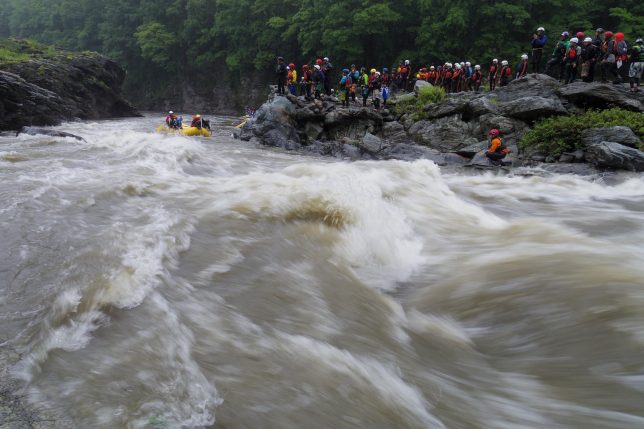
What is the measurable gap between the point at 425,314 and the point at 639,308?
161cm

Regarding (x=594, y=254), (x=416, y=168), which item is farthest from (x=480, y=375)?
(x=416, y=168)

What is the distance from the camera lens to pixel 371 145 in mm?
15438

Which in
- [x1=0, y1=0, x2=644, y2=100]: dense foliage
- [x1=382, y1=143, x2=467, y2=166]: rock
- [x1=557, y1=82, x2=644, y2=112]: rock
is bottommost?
[x1=382, y1=143, x2=467, y2=166]: rock

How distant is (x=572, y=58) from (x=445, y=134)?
17.8 feet

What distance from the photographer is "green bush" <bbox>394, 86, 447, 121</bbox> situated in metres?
17.2

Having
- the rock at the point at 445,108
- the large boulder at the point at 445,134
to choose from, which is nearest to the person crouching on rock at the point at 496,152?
the large boulder at the point at 445,134

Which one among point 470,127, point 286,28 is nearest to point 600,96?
point 470,127

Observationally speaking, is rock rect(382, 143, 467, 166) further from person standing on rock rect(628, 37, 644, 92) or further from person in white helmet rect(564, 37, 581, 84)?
person standing on rock rect(628, 37, 644, 92)

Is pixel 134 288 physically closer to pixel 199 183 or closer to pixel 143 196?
pixel 143 196

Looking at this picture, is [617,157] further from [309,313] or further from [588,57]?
[309,313]

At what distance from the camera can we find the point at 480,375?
2.84m

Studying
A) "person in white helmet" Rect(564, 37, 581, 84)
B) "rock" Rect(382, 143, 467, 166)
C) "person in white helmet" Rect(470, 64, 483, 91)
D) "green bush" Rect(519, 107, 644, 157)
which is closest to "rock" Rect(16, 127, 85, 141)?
"rock" Rect(382, 143, 467, 166)

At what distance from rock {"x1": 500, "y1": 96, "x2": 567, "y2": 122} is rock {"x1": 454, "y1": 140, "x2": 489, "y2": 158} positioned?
170 centimetres

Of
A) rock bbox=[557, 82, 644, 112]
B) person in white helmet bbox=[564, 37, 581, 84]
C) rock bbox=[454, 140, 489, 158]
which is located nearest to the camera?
rock bbox=[557, 82, 644, 112]
